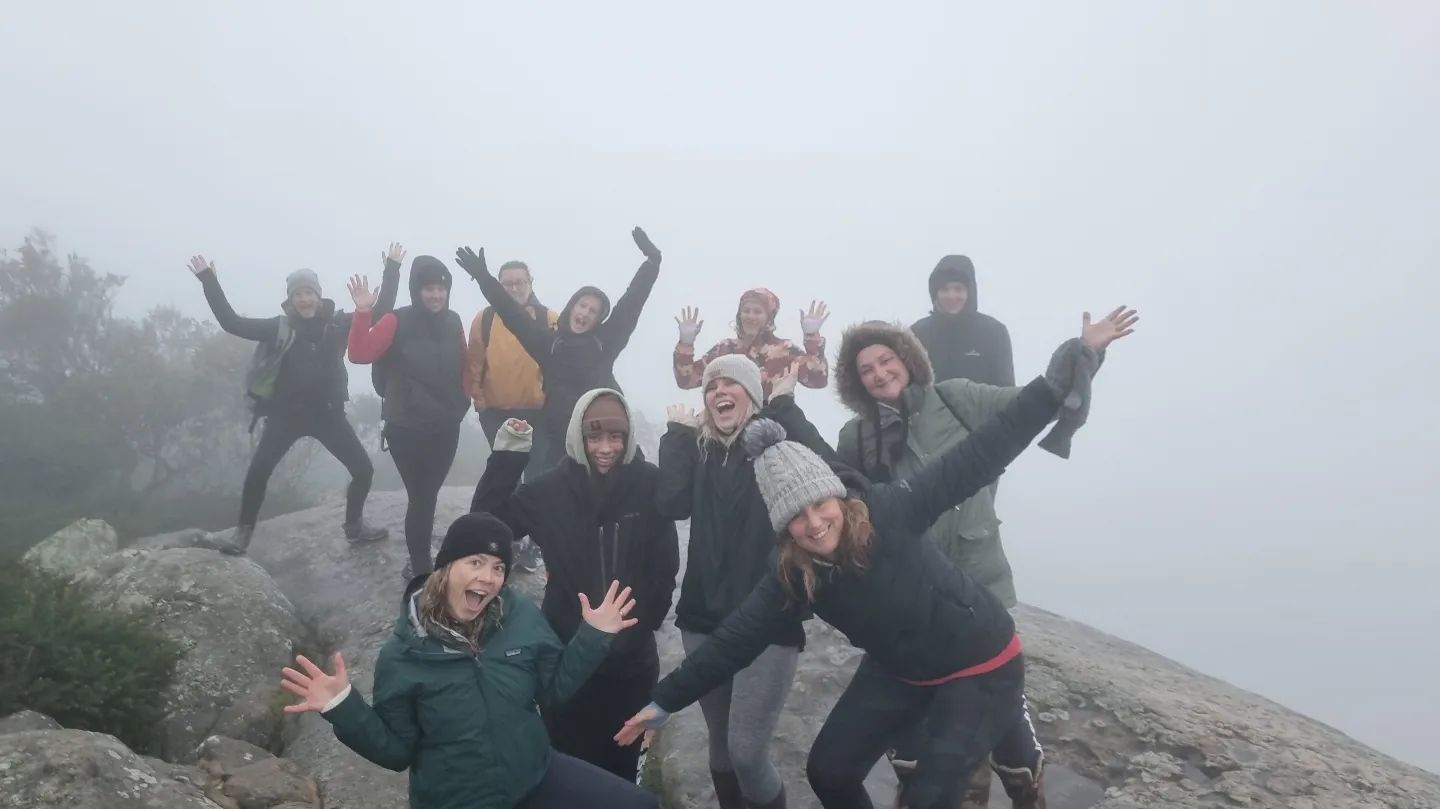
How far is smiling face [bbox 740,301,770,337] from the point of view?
661cm

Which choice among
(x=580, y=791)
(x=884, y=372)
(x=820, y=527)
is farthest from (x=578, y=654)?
(x=884, y=372)

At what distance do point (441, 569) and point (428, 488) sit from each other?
423cm

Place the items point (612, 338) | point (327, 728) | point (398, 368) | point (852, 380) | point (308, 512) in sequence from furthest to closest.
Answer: point (308, 512), point (398, 368), point (612, 338), point (327, 728), point (852, 380)

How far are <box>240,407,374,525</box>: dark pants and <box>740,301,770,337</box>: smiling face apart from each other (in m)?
5.08

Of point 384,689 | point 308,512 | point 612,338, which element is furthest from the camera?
point 308,512

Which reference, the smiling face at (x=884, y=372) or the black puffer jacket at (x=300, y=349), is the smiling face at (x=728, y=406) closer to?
the smiling face at (x=884, y=372)

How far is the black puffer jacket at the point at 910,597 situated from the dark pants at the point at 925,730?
6.9 inches

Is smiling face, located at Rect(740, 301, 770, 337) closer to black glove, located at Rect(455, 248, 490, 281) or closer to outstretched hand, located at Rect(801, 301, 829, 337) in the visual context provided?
outstretched hand, located at Rect(801, 301, 829, 337)

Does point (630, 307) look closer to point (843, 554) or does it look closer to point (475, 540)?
point (475, 540)

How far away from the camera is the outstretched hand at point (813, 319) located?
22.9 feet

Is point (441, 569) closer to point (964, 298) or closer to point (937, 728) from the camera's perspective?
point (937, 728)

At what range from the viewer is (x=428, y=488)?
316 inches

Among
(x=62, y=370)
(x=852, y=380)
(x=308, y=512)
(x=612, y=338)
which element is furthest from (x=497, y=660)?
(x=62, y=370)

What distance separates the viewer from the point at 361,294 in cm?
781
